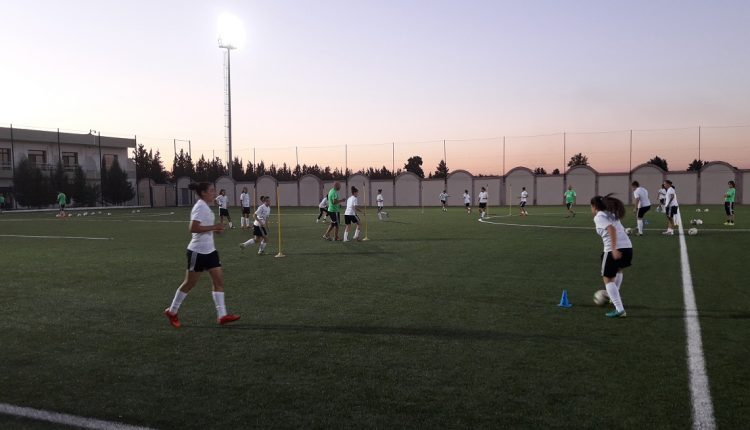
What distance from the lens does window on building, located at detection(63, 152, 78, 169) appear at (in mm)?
64062

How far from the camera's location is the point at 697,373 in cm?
496

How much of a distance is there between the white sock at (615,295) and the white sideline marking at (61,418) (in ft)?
20.0

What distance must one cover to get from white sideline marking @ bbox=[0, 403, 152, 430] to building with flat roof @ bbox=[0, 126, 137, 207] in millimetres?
65324

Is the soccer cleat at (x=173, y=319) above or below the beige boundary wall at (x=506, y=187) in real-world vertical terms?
below

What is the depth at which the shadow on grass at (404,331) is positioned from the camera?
6.28m

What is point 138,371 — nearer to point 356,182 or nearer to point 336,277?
point 336,277

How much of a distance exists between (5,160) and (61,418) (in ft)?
223

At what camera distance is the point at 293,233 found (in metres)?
22.5

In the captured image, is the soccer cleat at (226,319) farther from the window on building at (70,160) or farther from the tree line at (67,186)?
the window on building at (70,160)

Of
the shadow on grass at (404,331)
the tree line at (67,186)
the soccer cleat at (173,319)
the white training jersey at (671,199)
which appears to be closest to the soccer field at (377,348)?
the shadow on grass at (404,331)

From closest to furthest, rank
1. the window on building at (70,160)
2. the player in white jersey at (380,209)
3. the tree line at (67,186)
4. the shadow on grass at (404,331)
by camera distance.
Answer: the shadow on grass at (404,331)
the player in white jersey at (380,209)
the tree line at (67,186)
the window on building at (70,160)

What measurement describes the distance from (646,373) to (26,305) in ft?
29.7

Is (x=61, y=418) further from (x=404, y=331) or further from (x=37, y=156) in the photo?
(x=37, y=156)

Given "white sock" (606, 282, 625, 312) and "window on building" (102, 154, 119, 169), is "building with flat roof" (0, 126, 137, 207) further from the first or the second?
"white sock" (606, 282, 625, 312)
